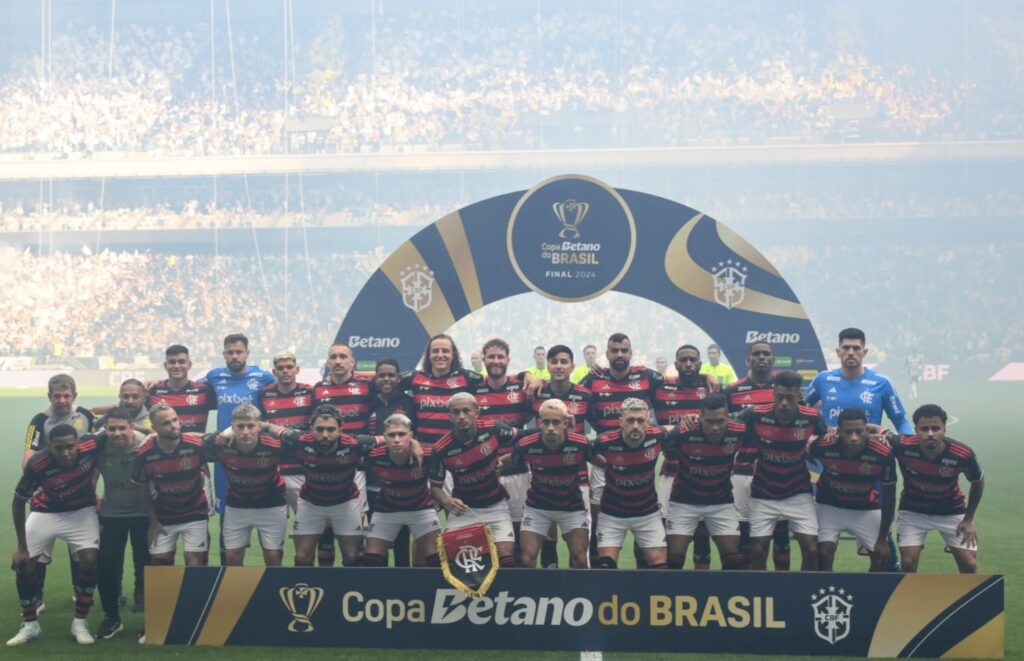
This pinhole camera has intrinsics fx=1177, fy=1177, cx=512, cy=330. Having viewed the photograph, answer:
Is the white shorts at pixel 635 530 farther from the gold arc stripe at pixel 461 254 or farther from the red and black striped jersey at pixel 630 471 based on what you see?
the gold arc stripe at pixel 461 254

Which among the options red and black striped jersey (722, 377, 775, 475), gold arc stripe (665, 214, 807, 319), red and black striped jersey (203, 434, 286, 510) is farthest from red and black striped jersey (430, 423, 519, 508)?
gold arc stripe (665, 214, 807, 319)

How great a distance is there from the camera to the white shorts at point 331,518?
8141 millimetres

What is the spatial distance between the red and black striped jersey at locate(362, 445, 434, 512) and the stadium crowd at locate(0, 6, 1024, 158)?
3675cm

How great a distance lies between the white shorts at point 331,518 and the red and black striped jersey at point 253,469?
215mm

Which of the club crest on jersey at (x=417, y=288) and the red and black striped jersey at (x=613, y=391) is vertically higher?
the club crest on jersey at (x=417, y=288)

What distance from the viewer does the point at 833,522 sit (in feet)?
26.7

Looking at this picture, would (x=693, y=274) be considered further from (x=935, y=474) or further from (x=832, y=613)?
(x=832, y=613)

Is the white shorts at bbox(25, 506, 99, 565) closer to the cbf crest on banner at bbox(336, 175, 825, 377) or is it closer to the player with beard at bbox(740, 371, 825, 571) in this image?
the cbf crest on banner at bbox(336, 175, 825, 377)

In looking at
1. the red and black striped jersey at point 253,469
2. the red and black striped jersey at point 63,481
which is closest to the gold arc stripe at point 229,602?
the red and black striped jersey at point 253,469

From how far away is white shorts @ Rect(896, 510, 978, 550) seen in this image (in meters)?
7.94

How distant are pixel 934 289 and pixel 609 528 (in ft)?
121

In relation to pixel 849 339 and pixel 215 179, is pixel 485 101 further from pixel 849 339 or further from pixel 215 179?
pixel 849 339

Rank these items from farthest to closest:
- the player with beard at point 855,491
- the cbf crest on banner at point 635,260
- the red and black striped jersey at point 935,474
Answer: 1. the cbf crest on banner at point 635,260
2. the player with beard at point 855,491
3. the red and black striped jersey at point 935,474

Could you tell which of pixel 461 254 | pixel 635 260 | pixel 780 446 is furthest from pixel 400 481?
pixel 635 260
